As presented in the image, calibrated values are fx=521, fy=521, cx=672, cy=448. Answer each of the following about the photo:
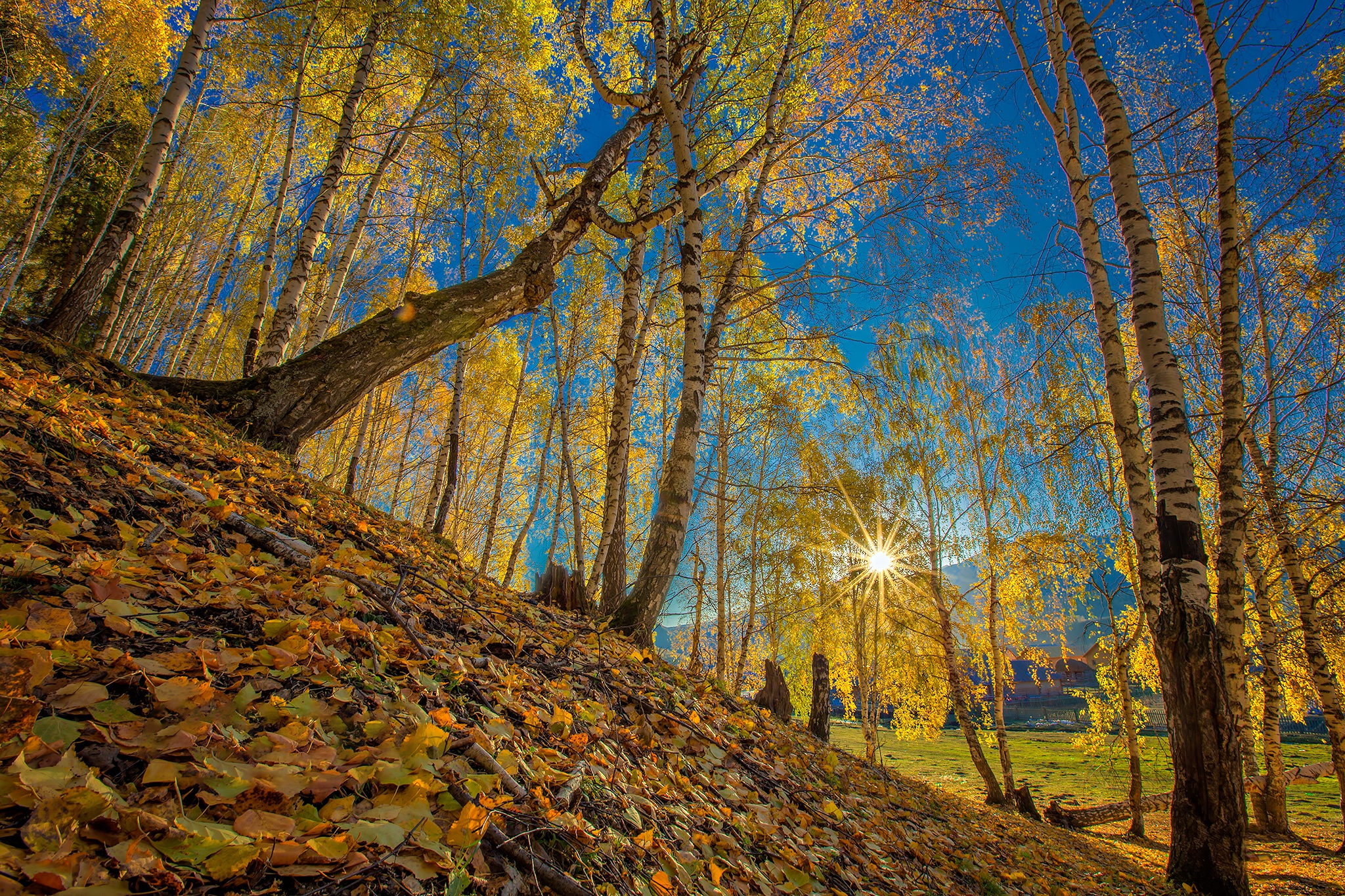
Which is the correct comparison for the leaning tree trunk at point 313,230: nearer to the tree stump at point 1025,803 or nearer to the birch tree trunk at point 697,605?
the birch tree trunk at point 697,605

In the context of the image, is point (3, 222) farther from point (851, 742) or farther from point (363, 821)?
point (851, 742)

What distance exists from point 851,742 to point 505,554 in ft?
79.4

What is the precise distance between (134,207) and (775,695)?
764cm

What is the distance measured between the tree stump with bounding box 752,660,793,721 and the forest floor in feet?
11.1

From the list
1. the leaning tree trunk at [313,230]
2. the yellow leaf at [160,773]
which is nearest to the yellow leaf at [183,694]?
the yellow leaf at [160,773]

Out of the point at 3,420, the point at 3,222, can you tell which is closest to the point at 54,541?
the point at 3,420

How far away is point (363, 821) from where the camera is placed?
39.4 inches

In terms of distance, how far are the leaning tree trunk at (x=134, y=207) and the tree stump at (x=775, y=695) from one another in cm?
689

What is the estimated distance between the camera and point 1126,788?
11023mm

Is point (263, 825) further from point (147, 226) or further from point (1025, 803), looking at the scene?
point (147, 226)

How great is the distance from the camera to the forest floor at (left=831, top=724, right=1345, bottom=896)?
19.3 feet

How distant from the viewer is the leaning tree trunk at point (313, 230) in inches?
221

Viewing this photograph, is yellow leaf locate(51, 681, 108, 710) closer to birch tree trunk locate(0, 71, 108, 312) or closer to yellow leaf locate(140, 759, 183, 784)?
yellow leaf locate(140, 759, 183, 784)

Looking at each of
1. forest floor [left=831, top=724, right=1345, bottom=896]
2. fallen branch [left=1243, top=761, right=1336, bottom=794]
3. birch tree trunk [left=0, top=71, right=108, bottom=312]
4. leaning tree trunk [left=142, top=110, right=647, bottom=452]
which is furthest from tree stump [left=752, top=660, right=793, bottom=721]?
fallen branch [left=1243, top=761, right=1336, bottom=794]
